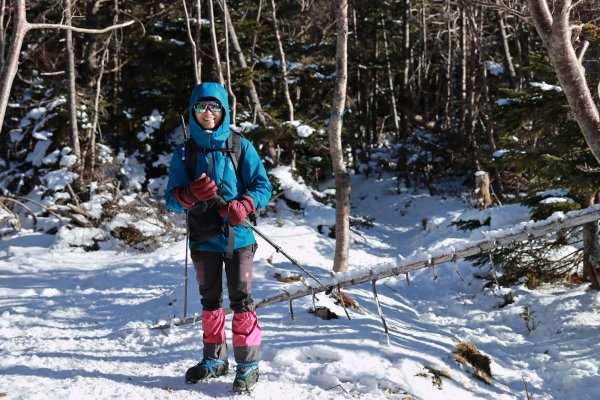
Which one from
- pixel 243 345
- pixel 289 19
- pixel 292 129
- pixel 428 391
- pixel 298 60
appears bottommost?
→ pixel 428 391

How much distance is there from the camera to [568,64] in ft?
15.3

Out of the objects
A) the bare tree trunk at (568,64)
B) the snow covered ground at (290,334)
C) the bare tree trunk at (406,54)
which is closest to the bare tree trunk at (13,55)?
the snow covered ground at (290,334)

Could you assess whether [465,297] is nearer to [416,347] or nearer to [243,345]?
[416,347]

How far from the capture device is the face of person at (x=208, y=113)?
398cm

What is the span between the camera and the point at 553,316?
699 cm

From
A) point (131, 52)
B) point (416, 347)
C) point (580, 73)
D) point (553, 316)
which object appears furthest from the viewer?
point (131, 52)

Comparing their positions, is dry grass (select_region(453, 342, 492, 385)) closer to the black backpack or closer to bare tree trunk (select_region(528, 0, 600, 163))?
bare tree trunk (select_region(528, 0, 600, 163))

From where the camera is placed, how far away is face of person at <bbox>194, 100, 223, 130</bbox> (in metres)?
3.98

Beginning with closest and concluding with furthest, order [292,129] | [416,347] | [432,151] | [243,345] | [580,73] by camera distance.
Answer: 1. [243,345]
2. [580,73]
3. [416,347]
4. [292,129]
5. [432,151]

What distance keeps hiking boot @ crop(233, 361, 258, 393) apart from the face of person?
1.92 m

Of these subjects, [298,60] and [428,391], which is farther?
[298,60]

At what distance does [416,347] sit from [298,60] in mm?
14299

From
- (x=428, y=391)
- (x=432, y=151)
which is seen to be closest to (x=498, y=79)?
(x=432, y=151)

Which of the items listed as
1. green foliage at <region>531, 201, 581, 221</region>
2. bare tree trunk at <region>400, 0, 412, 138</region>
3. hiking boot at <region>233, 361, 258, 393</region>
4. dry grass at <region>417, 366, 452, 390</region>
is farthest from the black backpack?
bare tree trunk at <region>400, 0, 412, 138</region>
